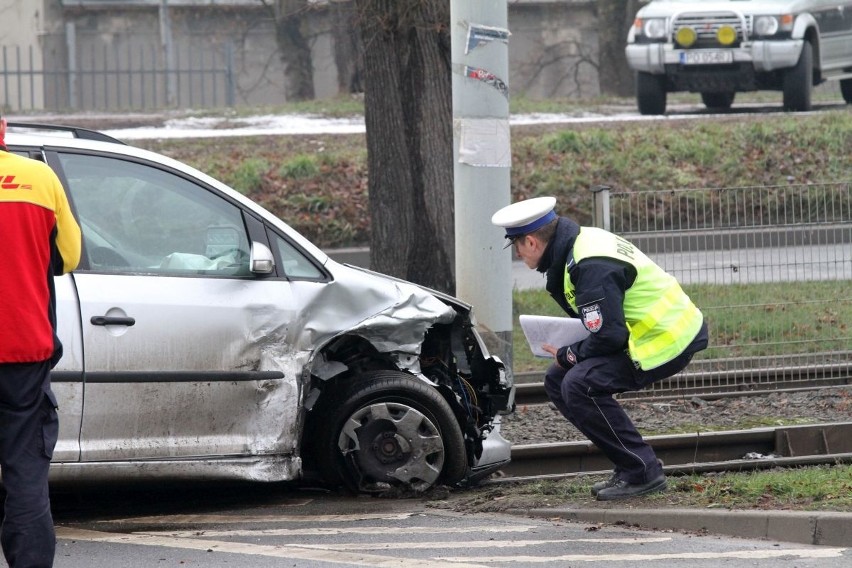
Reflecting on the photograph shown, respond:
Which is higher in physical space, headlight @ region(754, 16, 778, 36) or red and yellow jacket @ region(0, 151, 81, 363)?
headlight @ region(754, 16, 778, 36)

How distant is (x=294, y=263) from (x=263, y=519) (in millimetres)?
1175

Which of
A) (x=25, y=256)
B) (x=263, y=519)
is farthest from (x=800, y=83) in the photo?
(x=25, y=256)

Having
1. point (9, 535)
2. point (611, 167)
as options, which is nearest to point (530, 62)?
point (611, 167)

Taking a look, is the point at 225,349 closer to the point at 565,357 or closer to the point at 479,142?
the point at 565,357

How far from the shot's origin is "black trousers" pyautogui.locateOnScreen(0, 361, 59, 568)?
14.6 ft

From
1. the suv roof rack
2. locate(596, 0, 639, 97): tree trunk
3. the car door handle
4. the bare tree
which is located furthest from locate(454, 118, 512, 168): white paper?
the bare tree

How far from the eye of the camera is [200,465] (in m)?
6.08

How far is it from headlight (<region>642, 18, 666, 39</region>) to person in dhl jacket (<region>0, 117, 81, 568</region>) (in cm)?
1389

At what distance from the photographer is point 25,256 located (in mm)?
4500

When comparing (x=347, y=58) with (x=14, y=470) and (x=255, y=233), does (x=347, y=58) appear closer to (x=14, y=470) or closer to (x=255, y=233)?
(x=255, y=233)

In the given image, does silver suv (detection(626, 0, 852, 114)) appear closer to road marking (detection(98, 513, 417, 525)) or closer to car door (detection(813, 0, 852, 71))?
car door (detection(813, 0, 852, 71))

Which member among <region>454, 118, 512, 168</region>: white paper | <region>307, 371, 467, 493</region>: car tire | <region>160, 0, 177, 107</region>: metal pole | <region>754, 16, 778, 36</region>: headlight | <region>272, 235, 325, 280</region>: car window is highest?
<region>160, 0, 177, 107</region>: metal pole

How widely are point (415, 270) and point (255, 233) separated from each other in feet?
11.5

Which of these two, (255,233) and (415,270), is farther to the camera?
(415,270)
